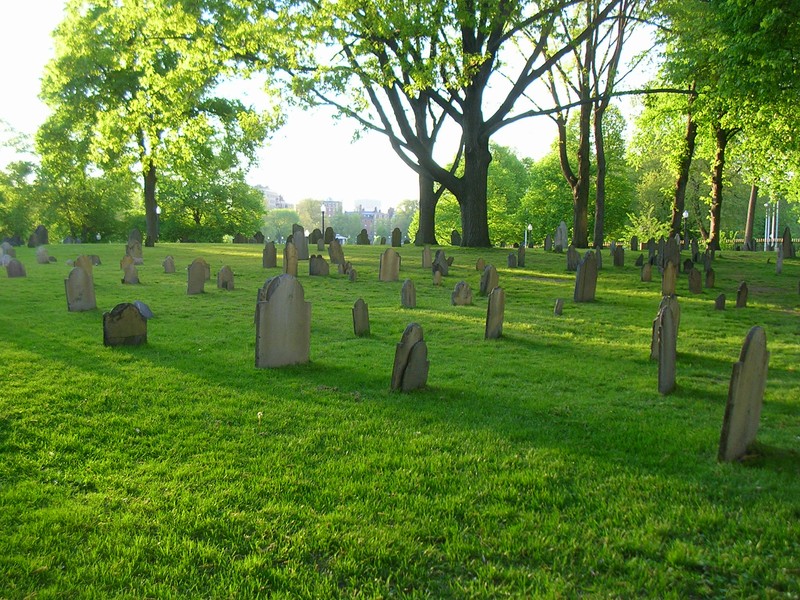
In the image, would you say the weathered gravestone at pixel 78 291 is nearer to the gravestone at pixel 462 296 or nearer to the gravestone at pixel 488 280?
the gravestone at pixel 462 296

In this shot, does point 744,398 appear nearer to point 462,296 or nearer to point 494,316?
point 494,316

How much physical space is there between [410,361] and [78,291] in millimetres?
7739

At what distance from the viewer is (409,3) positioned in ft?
57.3

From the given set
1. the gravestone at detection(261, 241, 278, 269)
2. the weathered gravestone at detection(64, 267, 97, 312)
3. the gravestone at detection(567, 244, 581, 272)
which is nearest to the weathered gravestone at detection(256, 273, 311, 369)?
the weathered gravestone at detection(64, 267, 97, 312)

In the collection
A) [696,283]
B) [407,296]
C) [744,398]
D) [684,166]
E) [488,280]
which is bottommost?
[744,398]

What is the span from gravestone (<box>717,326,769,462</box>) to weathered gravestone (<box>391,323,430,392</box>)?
2.91 metres

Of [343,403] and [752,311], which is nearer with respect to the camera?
[343,403]

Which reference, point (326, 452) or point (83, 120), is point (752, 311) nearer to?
point (326, 452)

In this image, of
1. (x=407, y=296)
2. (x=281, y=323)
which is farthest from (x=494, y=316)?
(x=281, y=323)

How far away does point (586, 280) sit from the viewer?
13422mm

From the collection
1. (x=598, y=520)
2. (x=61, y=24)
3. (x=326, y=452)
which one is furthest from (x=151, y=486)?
(x=61, y=24)

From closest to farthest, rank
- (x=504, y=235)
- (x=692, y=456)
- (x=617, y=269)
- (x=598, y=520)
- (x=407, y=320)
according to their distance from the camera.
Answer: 1. (x=598, y=520)
2. (x=692, y=456)
3. (x=407, y=320)
4. (x=617, y=269)
5. (x=504, y=235)

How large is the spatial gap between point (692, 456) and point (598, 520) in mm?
1481

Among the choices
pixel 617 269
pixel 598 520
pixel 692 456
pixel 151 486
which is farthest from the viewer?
pixel 617 269
